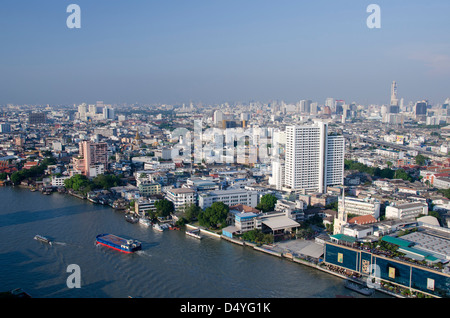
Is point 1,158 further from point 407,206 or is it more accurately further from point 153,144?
point 407,206

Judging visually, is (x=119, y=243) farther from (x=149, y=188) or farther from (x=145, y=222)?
(x=149, y=188)

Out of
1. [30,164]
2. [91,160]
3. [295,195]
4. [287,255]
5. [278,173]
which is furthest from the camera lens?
[30,164]

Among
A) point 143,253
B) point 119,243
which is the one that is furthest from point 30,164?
point 143,253

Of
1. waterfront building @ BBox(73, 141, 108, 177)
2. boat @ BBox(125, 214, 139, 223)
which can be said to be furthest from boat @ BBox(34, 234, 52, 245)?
waterfront building @ BBox(73, 141, 108, 177)

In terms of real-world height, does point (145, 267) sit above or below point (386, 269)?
below

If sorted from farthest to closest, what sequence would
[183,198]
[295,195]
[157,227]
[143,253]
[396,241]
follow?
1. [295,195]
2. [183,198]
3. [157,227]
4. [143,253]
5. [396,241]

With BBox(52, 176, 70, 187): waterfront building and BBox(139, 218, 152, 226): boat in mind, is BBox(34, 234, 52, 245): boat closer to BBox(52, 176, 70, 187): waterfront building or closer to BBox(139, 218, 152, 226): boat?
BBox(139, 218, 152, 226): boat

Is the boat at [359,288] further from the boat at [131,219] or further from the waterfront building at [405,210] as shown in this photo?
the boat at [131,219]
